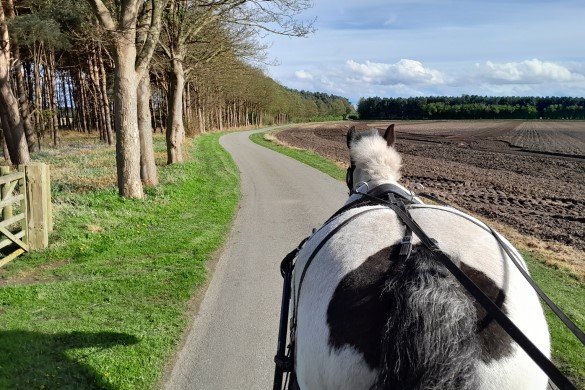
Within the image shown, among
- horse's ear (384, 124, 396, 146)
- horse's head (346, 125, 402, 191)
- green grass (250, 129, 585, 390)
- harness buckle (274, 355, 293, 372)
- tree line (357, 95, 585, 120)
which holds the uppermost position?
tree line (357, 95, 585, 120)

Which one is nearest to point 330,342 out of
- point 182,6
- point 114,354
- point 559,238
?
point 114,354

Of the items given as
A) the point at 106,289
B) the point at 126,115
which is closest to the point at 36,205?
the point at 106,289

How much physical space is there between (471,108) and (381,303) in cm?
14327

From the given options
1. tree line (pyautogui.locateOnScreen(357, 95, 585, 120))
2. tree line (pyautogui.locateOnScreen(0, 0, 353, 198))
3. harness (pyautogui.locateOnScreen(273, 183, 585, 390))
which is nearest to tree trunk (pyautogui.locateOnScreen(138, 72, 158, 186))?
tree line (pyautogui.locateOnScreen(0, 0, 353, 198))

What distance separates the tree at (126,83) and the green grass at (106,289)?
73 centimetres

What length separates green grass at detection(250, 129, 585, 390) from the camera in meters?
4.50

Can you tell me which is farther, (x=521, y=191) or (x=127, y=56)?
(x=521, y=191)

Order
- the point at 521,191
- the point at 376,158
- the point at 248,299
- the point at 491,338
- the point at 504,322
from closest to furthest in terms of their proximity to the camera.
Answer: the point at 504,322
the point at 491,338
the point at 376,158
the point at 248,299
the point at 521,191

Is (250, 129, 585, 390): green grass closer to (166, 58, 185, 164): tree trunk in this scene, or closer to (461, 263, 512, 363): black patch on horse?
(461, 263, 512, 363): black patch on horse

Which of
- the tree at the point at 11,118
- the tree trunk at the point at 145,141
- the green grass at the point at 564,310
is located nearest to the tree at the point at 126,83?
the tree trunk at the point at 145,141

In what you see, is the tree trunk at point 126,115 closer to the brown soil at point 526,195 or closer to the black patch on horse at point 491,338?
the brown soil at point 526,195

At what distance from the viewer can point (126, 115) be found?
39.0ft

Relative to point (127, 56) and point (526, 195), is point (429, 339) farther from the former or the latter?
point (526, 195)

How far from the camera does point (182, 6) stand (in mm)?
17844
